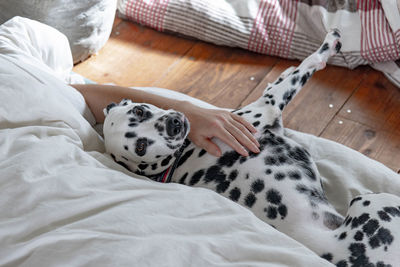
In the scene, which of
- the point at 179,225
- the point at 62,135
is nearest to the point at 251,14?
the point at 62,135

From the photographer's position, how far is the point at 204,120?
1.82 m

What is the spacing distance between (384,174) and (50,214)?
1.28m

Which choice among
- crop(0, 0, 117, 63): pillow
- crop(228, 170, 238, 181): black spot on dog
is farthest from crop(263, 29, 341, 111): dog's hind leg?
crop(0, 0, 117, 63): pillow

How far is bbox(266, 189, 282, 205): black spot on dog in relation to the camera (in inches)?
61.9

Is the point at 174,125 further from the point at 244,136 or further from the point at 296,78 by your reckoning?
the point at 296,78

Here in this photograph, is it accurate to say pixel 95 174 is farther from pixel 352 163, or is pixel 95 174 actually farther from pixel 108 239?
pixel 352 163

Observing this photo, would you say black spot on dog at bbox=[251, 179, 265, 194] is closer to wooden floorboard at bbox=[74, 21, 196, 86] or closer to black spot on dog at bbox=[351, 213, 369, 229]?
black spot on dog at bbox=[351, 213, 369, 229]

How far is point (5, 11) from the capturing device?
98.8 inches

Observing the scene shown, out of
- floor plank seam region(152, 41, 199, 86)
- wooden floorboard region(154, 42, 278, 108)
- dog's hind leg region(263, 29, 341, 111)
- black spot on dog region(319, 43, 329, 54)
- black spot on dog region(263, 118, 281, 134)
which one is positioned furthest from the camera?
floor plank seam region(152, 41, 199, 86)

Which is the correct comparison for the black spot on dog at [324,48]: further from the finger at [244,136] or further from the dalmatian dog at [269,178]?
the finger at [244,136]

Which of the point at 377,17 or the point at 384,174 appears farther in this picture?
the point at 377,17

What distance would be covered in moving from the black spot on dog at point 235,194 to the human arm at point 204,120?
0.14m

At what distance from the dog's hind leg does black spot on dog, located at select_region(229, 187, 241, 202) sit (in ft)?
1.65

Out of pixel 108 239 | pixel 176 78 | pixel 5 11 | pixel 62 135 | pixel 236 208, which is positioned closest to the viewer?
pixel 108 239
